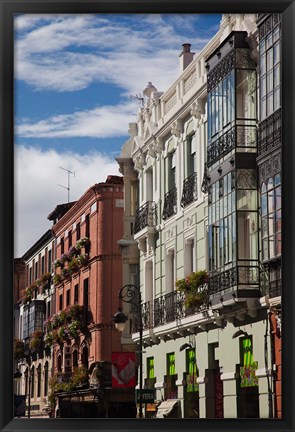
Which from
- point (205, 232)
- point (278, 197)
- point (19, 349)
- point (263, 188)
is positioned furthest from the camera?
point (205, 232)

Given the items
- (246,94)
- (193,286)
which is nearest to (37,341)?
(193,286)

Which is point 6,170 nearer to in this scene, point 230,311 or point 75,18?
point 75,18

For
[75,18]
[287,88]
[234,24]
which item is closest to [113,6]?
[75,18]

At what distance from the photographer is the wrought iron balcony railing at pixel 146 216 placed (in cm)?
715

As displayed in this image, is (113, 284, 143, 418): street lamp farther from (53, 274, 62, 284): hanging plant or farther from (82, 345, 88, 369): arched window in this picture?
(53, 274, 62, 284): hanging plant

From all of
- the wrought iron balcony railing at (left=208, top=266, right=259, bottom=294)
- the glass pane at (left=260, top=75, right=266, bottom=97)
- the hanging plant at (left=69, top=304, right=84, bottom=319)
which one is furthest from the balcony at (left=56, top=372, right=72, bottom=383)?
the glass pane at (left=260, top=75, right=266, bottom=97)

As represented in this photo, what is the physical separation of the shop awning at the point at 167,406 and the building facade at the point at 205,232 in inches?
1.2

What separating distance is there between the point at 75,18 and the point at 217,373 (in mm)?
3008

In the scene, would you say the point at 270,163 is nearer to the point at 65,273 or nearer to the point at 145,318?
the point at 145,318

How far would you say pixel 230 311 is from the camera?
27.2 feet

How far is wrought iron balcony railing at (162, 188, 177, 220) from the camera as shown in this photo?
7.72m

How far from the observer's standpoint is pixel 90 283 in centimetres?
728

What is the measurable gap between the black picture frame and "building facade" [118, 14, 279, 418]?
97cm

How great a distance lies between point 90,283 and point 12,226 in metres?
1.87
